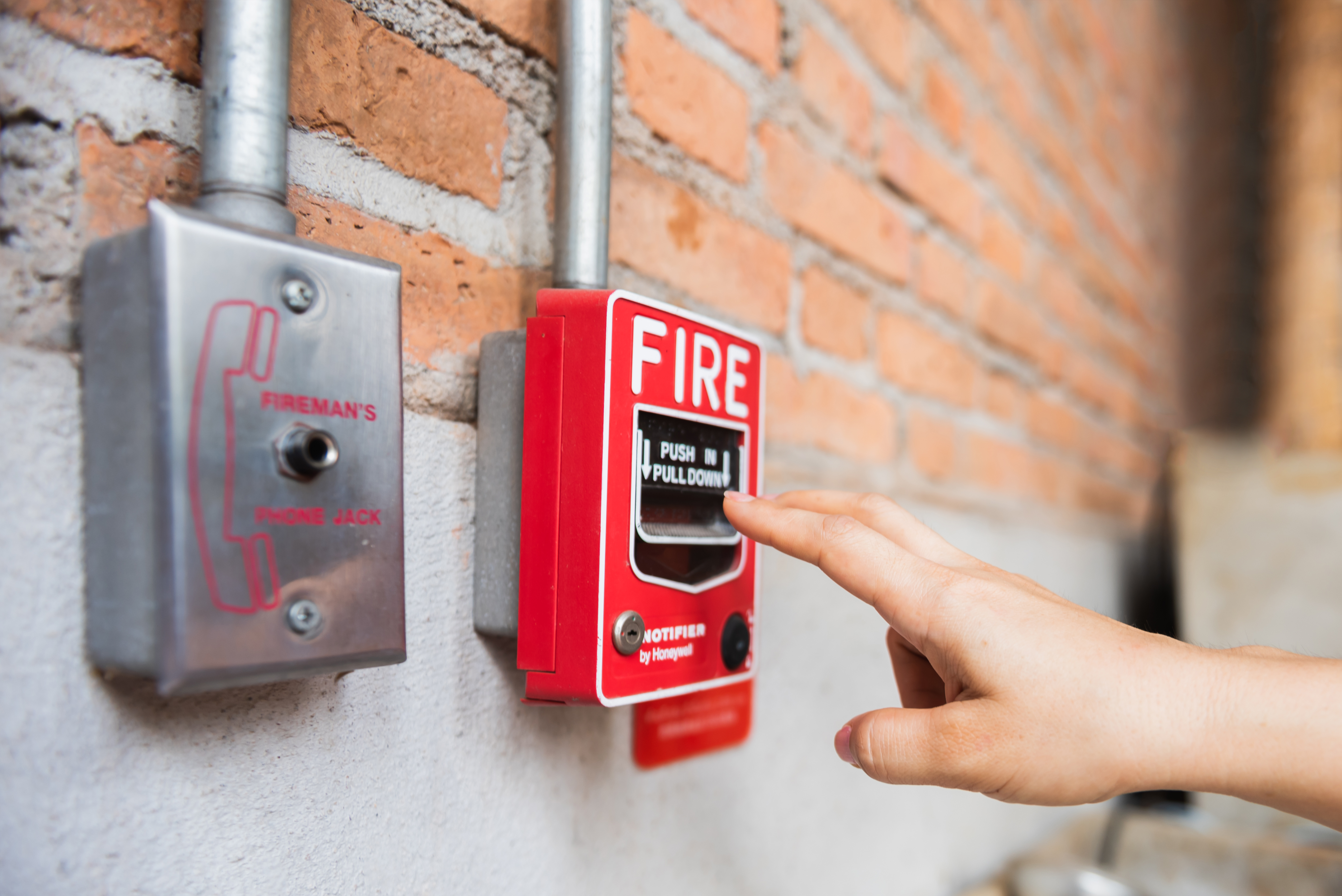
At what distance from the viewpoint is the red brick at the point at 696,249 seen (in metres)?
0.53

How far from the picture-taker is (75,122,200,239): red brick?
0.29 meters

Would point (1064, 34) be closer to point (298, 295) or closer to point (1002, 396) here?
point (1002, 396)

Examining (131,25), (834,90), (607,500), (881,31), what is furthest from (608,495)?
(881,31)

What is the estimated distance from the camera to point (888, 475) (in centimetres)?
83

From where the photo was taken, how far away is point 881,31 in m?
0.83

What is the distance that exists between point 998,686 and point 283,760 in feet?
1.07

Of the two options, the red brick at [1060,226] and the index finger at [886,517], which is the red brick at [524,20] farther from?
the red brick at [1060,226]

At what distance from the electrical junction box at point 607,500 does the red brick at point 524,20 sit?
168 mm

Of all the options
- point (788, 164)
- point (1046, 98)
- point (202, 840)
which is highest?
point (1046, 98)

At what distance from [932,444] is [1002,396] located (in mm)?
272

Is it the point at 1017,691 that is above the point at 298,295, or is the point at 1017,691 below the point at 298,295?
below

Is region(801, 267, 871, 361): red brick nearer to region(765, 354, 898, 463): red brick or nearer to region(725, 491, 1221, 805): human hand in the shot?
region(765, 354, 898, 463): red brick

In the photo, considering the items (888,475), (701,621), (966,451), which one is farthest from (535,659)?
(966,451)

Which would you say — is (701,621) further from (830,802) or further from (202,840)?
(830,802)
